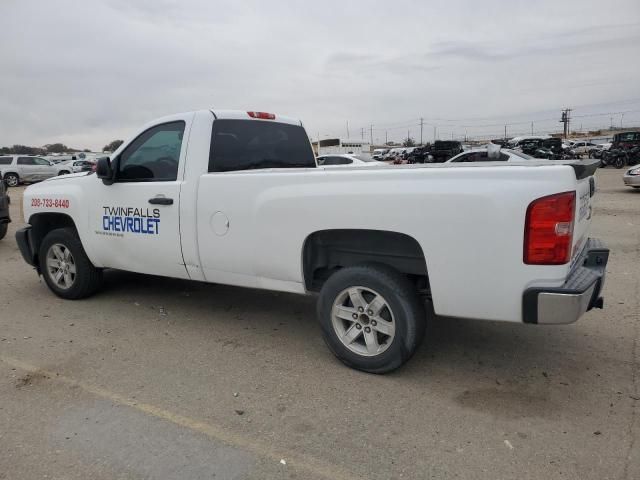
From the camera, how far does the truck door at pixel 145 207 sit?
455 cm

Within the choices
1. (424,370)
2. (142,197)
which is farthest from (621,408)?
(142,197)

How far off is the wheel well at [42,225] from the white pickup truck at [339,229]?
170 millimetres

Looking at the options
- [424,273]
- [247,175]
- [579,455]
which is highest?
[247,175]

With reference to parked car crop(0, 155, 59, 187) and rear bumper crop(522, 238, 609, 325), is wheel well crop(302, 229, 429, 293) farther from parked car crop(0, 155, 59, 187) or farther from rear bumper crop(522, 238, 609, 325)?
parked car crop(0, 155, 59, 187)

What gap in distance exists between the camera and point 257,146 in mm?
4887

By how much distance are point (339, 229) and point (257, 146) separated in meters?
1.66

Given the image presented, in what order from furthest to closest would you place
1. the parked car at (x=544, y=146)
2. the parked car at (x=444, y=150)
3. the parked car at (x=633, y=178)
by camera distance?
the parked car at (x=544, y=146) → the parked car at (x=444, y=150) → the parked car at (x=633, y=178)

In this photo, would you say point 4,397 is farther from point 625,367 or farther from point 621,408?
point 625,367

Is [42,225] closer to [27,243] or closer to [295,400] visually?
A: [27,243]

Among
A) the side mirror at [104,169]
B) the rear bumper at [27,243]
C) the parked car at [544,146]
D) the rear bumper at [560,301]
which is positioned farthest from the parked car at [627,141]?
the rear bumper at [27,243]

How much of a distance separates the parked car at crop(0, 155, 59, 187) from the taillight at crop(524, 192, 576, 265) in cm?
2924

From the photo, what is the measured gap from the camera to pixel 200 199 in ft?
14.1

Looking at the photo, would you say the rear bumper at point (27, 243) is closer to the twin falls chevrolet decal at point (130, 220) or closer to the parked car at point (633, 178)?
the twin falls chevrolet decal at point (130, 220)

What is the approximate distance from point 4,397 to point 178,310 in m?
1.97
